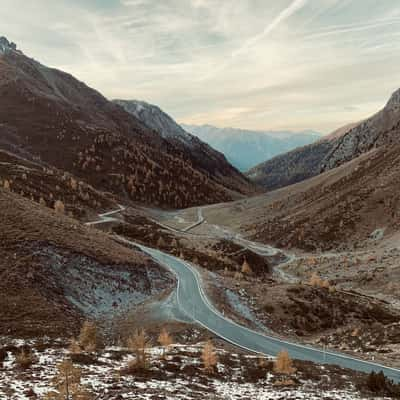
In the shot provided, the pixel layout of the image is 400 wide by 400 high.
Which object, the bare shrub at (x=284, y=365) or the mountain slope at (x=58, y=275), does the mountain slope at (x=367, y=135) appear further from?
the bare shrub at (x=284, y=365)

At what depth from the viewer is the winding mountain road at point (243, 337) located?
23.4m

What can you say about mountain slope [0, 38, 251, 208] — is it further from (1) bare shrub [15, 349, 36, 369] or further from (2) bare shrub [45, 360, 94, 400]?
(2) bare shrub [45, 360, 94, 400]

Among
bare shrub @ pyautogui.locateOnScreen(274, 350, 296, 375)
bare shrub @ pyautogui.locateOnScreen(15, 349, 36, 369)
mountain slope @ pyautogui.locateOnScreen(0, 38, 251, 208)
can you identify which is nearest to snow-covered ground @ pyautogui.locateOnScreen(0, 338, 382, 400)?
bare shrub @ pyautogui.locateOnScreen(15, 349, 36, 369)

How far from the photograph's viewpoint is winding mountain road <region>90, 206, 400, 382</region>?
23391 mm

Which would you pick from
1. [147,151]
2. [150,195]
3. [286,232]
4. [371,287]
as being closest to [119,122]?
[147,151]

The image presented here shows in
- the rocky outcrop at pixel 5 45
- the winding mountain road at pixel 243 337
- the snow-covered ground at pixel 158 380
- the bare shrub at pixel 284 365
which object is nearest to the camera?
the snow-covered ground at pixel 158 380

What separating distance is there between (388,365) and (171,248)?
124 ft

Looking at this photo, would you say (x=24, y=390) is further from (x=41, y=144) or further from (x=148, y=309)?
(x=41, y=144)

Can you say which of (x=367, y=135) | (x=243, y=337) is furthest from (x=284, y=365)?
(x=367, y=135)

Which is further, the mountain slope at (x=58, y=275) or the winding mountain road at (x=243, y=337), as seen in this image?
the winding mountain road at (x=243, y=337)

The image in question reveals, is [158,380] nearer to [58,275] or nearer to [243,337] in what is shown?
[243,337]

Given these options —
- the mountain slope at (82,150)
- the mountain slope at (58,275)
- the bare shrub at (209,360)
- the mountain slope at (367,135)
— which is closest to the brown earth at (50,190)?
the mountain slope at (58,275)

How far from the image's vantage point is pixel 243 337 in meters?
27.2

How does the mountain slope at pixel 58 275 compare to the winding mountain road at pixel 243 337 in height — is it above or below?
above
